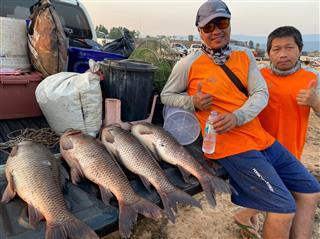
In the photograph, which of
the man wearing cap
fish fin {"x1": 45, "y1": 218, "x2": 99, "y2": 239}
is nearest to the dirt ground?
the man wearing cap

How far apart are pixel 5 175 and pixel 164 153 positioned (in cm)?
124

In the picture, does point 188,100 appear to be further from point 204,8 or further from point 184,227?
point 184,227

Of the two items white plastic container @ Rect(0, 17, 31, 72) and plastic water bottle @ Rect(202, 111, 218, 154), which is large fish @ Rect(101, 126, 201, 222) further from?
white plastic container @ Rect(0, 17, 31, 72)

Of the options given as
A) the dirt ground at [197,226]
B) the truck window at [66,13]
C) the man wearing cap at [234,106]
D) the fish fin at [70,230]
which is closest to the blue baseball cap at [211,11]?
the man wearing cap at [234,106]

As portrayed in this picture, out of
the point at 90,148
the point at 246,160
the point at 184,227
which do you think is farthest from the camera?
the point at 184,227

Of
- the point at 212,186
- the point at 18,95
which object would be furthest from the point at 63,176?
the point at 18,95

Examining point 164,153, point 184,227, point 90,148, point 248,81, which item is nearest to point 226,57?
point 248,81

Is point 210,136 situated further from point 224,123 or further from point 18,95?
point 18,95

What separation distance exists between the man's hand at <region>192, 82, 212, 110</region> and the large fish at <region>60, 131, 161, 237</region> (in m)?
0.92

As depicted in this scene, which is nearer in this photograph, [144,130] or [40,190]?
[40,190]

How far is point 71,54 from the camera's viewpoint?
395 centimetres

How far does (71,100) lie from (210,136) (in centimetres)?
135

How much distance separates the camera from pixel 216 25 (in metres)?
2.83

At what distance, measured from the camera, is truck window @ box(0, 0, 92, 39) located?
4956 mm
